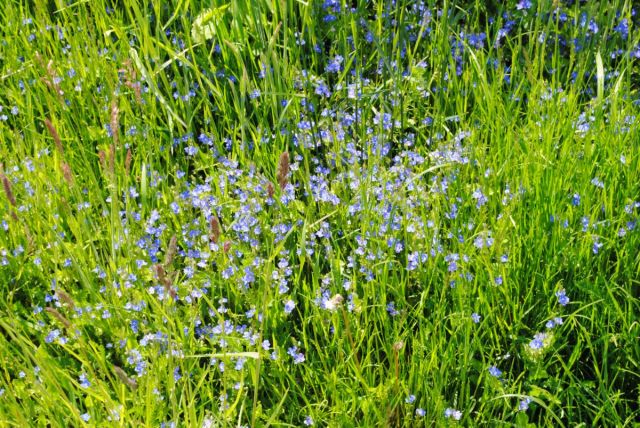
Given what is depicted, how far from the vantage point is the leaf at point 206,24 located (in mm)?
3029

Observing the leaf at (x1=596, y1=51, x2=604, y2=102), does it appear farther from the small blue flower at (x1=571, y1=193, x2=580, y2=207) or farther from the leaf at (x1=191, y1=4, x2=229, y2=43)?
the leaf at (x1=191, y1=4, x2=229, y2=43)

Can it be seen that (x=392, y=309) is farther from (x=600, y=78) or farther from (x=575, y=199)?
(x=600, y=78)

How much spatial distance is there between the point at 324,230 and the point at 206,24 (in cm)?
116

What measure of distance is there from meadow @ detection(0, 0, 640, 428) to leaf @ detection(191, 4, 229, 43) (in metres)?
0.02

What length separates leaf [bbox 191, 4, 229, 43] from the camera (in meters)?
3.03

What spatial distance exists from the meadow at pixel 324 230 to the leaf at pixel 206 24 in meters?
0.02

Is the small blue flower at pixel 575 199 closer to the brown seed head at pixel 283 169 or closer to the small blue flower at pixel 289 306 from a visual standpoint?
the small blue flower at pixel 289 306

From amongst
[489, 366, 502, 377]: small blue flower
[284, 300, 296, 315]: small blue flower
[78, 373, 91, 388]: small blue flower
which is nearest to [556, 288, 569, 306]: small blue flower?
[489, 366, 502, 377]: small blue flower

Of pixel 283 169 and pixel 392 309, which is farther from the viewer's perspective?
pixel 392 309

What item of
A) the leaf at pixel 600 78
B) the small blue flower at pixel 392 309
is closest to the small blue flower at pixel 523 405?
the small blue flower at pixel 392 309

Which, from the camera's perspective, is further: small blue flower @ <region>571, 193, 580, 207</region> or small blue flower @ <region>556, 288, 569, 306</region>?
small blue flower @ <region>571, 193, 580, 207</region>

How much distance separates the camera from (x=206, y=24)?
3145 mm

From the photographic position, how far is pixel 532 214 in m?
2.36

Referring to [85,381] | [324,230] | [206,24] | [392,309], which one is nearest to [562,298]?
[392,309]
